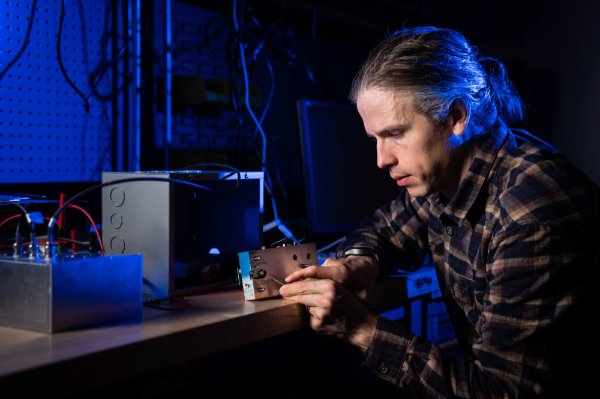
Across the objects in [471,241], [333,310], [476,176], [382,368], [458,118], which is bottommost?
[382,368]

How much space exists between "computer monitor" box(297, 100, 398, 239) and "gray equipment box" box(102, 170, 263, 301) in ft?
1.54

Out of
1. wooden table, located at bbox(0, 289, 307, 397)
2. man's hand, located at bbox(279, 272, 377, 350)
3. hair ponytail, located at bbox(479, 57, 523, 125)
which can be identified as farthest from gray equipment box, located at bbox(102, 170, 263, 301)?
hair ponytail, located at bbox(479, 57, 523, 125)

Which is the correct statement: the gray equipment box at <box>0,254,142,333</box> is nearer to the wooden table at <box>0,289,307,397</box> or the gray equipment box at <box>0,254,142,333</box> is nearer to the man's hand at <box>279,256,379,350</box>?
the wooden table at <box>0,289,307,397</box>

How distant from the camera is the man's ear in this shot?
138 cm

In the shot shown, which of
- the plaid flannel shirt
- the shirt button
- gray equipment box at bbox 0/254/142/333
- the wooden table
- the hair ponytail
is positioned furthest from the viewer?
the hair ponytail

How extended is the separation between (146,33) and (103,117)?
0.91 ft

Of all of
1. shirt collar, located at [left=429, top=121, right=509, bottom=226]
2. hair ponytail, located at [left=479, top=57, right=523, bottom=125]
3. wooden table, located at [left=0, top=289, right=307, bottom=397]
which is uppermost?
hair ponytail, located at [left=479, top=57, right=523, bottom=125]

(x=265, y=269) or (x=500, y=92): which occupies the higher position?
(x=500, y=92)

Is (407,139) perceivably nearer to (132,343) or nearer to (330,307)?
(330,307)

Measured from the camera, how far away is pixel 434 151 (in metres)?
1.36

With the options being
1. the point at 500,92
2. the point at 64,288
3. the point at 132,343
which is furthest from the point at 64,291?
the point at 500,92

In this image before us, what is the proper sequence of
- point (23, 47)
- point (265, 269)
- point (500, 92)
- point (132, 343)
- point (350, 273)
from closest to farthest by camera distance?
point (132, 343)
point (265, 269)
point (350, 273)
point (500, 92)
point (23, 47)

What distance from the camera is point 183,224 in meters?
1.58

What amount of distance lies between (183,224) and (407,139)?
56 centimetres
